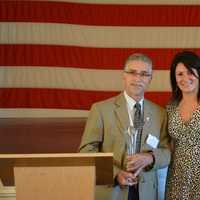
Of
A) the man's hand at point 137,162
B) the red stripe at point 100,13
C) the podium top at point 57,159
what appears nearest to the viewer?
the podium top at point 57,159

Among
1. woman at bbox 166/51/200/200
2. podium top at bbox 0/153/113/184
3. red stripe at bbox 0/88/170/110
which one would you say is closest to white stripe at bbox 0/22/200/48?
red stripe at bbox 0/88/170/110

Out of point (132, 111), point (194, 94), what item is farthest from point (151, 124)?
point (194, 94)

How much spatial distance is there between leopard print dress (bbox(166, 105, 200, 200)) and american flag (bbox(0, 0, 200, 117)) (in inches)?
61.1

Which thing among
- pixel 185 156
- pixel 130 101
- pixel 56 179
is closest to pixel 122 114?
pixel 130 101

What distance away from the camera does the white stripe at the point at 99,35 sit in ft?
10.6

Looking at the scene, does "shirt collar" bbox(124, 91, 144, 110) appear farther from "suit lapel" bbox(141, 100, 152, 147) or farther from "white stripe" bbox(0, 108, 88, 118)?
"white stripe" bbox(0, 108, 88, 118)

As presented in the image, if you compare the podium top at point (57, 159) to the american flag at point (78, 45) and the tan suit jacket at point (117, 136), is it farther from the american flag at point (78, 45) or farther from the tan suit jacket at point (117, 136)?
the american flag at point (78, 45)

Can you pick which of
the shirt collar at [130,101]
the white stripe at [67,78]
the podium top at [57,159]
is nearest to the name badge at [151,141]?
the shirt collar at [130,101]

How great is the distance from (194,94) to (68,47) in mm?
1675

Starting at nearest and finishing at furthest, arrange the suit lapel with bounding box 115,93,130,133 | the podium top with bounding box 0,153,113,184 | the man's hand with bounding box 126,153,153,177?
the podium top with bounding box 0,153,113,184 → the man's hand with bounding box 126,153,153,177 → the suit lapel with bounding box 115,93,130,133

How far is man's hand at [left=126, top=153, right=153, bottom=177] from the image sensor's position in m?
1.57

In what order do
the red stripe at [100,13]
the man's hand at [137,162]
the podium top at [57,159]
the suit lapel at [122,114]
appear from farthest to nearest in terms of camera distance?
the red stripe at [100,13] < the suit lapel at [122,114] < the man's hand at [137,162] < the podium top at [57,159]

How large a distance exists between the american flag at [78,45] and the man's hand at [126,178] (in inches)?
68.1

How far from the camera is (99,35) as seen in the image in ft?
10.8
